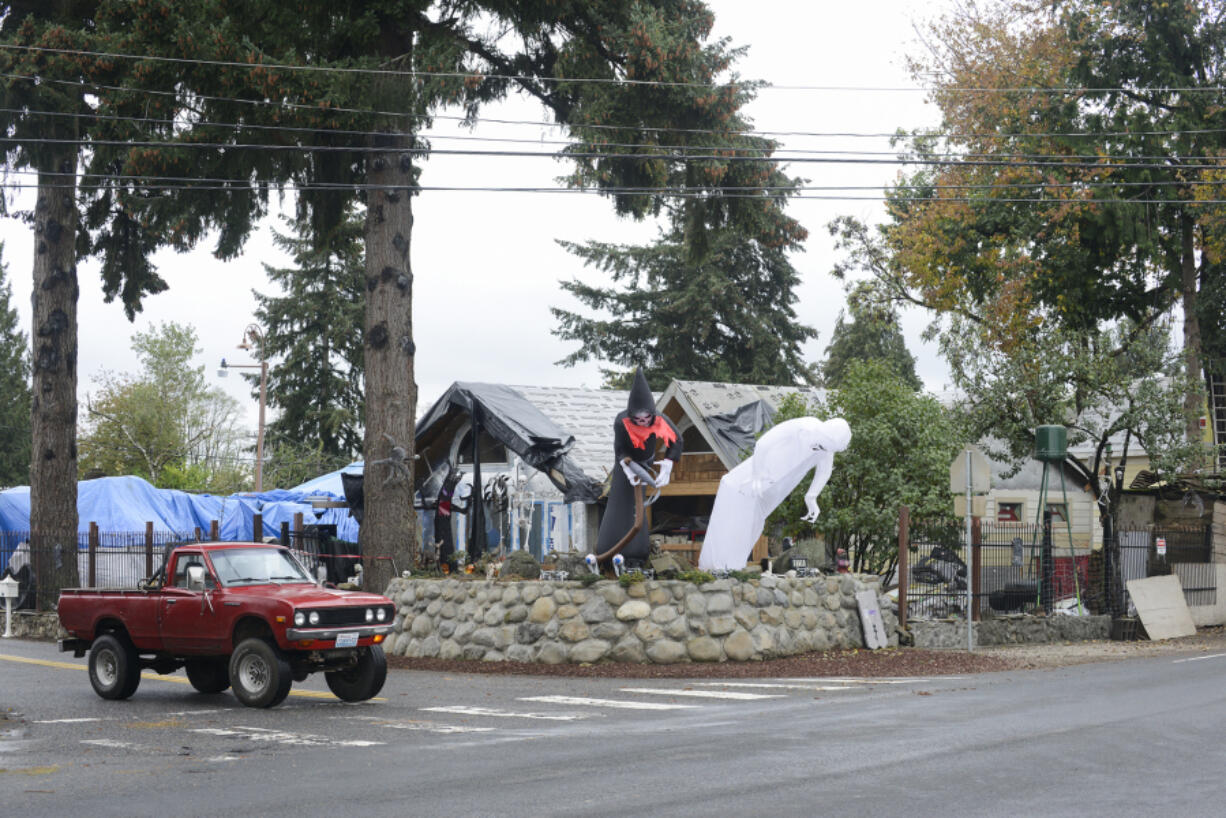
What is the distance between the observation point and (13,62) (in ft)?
73.9

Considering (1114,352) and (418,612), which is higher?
(1114,352)

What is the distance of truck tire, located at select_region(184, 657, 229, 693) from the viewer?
16016mm

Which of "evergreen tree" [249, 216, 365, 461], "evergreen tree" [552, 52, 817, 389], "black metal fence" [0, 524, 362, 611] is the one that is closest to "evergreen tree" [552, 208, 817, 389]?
"evergreen tree" [552, 52, 817, 389]

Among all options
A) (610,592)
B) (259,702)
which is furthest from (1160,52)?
(259,702)

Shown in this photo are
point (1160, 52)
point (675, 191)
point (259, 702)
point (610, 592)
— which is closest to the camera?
point (259, 702)

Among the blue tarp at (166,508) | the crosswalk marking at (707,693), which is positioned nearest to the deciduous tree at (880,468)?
the crosswalk marking at (707,693)

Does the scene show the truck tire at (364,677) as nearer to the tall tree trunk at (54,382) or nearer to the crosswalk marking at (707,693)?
the crosswalk marking at (707,693)

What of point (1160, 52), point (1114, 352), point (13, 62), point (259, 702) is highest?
point (1160, 52)

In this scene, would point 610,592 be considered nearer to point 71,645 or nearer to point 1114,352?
point 71,645

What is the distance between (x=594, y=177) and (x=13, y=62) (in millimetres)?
10232

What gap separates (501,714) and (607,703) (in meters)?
1.48

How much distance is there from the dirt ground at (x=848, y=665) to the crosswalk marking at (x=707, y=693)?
140 centimetres

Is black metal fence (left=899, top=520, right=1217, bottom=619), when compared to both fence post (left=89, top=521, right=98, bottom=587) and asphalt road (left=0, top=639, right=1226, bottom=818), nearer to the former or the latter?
asphalt road (left=0, top=639, right=1226, bottom=818)

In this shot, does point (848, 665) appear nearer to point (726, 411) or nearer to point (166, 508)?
point (726, 411)
